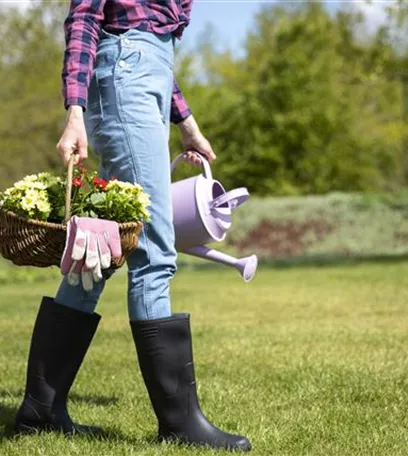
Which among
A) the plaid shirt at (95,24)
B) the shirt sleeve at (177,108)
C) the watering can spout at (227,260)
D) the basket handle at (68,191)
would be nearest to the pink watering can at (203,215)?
the watering can spout at (227,260)

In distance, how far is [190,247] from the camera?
384cm

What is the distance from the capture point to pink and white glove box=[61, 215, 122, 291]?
276 cm

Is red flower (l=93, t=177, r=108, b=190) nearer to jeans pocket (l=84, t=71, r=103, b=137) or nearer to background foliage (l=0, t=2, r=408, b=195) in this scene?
jeans pocket (l=84, t=71, r=103, b=137)

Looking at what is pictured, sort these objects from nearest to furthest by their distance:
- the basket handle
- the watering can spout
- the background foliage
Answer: the basket handle → the watering can spout → the background foliage

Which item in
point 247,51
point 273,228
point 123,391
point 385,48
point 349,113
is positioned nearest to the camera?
point 123,391

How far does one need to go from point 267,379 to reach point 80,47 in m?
2.11

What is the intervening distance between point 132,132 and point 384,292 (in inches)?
304

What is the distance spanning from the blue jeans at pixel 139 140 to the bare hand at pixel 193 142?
1.72ft

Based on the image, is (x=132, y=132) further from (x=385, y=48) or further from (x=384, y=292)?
(x=385, y=48)

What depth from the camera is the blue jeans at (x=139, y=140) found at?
3146mm

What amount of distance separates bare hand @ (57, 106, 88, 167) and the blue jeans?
0.15m

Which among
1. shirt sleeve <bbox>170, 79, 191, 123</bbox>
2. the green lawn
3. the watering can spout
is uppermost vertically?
shirt sleeve <bbox>170, 79, 191, 123</bbox>

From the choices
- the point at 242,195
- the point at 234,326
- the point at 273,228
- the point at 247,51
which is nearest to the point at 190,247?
the point at 242,195

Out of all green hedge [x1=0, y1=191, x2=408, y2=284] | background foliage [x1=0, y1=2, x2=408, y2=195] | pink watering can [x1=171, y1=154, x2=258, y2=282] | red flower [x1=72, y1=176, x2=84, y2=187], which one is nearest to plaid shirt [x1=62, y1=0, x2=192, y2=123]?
red flower [x1=72, y1=176, x2=84, y2=187]
